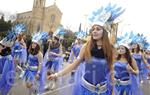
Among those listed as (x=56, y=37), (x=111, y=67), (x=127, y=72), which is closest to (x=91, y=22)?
(x=111, y=67)

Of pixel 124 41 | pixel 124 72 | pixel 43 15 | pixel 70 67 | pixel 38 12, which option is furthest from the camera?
pixel 43 15

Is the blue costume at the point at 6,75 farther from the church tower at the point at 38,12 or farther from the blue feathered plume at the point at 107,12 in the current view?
the church tower at the point at 38,12

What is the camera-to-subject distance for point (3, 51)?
11.6 m

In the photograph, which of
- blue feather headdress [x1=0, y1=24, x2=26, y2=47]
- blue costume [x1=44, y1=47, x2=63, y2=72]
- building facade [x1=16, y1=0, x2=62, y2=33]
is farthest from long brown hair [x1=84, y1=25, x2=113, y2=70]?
building facade [x1=16, y1=0, x2=62, y2=33]

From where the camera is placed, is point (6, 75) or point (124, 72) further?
point (6, 75)

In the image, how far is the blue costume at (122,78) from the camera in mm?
9438

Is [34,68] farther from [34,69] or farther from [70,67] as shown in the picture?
[70,67]

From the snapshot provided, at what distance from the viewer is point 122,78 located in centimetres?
949

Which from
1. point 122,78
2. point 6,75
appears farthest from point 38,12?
point 122,78

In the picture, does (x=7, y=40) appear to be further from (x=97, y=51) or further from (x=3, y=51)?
(x=97, y=51)

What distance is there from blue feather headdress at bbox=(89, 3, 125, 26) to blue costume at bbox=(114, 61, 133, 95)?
279cm

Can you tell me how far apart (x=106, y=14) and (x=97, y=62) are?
2.51 feet

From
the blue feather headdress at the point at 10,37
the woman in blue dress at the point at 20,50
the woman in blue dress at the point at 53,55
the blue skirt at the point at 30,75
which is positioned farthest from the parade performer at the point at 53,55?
the blue skirt at the point at 30,75

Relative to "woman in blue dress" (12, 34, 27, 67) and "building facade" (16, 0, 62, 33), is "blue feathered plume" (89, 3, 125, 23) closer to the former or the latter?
"woman in blue dress" (12, 34, 27, 67)
